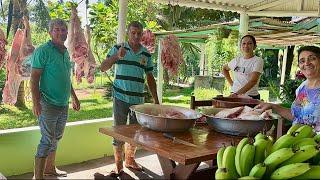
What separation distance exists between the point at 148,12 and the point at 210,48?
1863 millimetres

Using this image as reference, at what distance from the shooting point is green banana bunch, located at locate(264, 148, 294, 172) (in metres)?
1.36

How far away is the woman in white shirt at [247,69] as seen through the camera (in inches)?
171

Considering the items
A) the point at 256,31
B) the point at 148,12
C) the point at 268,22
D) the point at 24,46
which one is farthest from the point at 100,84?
the point at 24,46

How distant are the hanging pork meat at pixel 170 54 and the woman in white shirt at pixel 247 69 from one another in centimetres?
71

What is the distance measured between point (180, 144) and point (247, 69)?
2.37m

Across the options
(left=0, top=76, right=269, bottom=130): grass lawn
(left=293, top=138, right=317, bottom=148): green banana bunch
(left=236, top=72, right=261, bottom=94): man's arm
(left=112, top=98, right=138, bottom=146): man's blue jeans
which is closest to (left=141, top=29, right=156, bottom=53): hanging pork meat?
(left=112, top=98, right=138, bottom=146): man's blue jeans

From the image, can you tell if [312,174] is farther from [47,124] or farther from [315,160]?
[47,124]

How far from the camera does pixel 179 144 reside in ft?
7.61

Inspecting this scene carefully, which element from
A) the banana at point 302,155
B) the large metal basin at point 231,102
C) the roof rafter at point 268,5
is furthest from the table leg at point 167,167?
the roof rafter at point 268,5

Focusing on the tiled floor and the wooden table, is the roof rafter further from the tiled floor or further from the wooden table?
the wooden table

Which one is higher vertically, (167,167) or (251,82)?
(251,82)

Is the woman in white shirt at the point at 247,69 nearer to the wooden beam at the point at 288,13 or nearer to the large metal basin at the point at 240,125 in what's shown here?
the large metal basin at the point at 240,125

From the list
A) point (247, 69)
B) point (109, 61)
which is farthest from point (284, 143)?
point (247, 69)

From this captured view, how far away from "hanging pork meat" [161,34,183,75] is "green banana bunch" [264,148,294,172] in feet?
11.3
